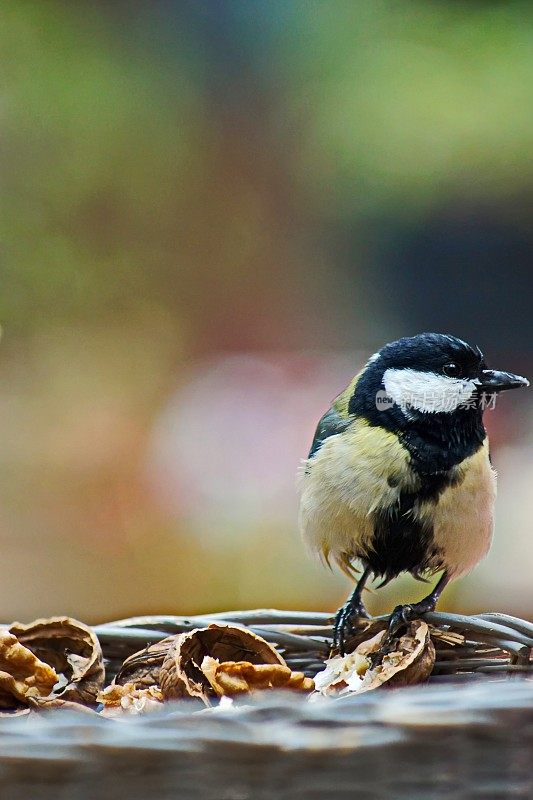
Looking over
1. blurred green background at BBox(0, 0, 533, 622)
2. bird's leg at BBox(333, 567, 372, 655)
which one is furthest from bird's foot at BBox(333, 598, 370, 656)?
blurred green background at BBox(0, 0, 533, 622)

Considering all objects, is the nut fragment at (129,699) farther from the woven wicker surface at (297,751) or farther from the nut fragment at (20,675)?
the woven wicker surface at (297,751)

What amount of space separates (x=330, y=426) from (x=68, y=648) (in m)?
0.30

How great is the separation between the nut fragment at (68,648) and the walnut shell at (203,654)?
0.07 m

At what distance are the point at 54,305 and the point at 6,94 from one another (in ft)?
1.52

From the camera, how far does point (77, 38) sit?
1836 mm

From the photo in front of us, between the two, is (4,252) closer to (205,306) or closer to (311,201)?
(205,306)

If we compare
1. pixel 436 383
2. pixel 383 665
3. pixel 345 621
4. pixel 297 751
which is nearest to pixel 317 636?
pixel 345 621

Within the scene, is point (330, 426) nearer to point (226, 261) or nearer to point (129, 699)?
point (129, 699)

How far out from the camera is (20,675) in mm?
645

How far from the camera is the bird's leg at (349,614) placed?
74cm

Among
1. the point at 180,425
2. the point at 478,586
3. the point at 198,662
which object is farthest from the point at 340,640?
the point at 180,425

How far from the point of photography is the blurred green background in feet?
5.13

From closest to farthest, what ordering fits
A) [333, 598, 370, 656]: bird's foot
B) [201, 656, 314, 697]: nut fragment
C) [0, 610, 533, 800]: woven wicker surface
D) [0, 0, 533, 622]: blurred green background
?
[0, 610, 533, 800]: woven wicker surface < [201, 656, 314, 697]: nut fragment < [333, 598, 370, 656]: bird's foot < [0, 0, 533, 622]: blurred green background

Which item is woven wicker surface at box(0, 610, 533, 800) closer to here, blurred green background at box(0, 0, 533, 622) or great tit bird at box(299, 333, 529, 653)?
great tit bird at box(299, 333, 529, 653)
